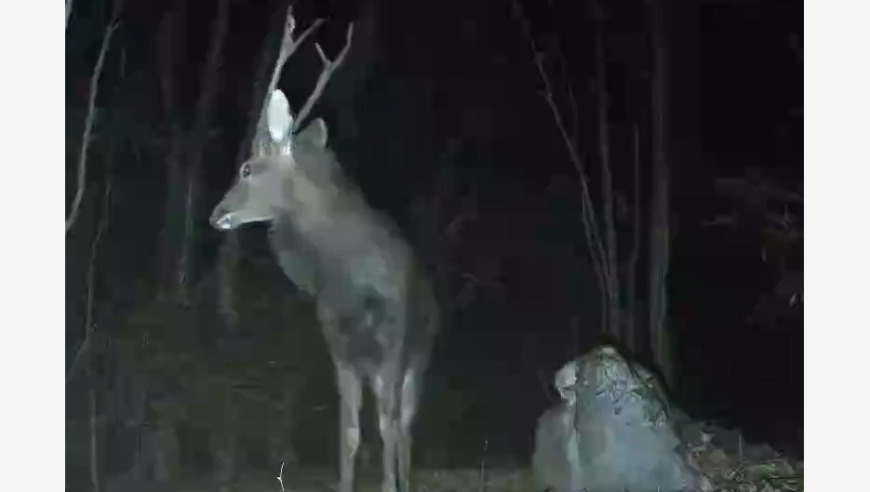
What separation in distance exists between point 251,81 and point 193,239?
308 millimetres

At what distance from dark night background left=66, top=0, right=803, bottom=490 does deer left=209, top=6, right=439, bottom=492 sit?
26 mm

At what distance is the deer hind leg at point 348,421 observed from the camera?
1.63 m

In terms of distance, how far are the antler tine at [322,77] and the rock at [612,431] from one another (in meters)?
0.66

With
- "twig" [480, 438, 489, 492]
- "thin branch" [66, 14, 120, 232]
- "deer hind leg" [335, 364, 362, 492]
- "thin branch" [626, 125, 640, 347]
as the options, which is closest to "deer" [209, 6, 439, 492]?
"deer hind leg" [335, 364, 362, 492]

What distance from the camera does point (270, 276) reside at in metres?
1.64

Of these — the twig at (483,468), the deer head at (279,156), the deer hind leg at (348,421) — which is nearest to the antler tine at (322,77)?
the deer head at (279,156)

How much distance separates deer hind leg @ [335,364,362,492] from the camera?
163cm

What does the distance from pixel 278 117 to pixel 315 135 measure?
0.08 metres

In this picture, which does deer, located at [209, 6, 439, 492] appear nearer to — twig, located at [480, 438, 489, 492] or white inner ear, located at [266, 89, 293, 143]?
white inner ear, located at [266, 89, 293, 143]

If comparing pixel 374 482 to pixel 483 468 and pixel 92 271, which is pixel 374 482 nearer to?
pixel 483 468

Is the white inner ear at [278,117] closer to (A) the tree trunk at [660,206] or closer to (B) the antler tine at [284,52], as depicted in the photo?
(B) the antler tine at [284,52]
